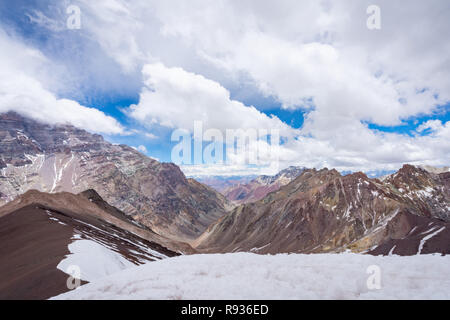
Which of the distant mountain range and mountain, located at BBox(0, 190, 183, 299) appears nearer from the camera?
mountain, located at BBox(0, 190, 183, 299)

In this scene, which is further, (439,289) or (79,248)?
(79,248)

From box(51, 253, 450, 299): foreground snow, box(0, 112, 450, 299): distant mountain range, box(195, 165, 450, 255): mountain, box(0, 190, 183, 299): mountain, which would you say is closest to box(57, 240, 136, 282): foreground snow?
box(0, 190, 183, 299): mountain

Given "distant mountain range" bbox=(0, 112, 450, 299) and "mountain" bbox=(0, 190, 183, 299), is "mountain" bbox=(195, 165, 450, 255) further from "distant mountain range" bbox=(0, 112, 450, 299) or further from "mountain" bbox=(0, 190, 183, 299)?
"mountain" bbox=(0, 190, 183, 299)

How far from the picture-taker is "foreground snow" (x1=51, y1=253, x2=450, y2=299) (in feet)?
21.2

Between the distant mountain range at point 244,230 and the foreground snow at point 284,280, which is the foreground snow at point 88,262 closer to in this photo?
the distant mountain range at point 244,230

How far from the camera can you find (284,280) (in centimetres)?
752

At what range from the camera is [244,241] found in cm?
17088

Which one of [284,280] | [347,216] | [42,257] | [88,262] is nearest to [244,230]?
[347,216]

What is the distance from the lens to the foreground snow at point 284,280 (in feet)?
21.2

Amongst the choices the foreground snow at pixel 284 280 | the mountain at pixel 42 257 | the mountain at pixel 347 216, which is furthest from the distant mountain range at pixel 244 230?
the foreground snow at pixel 284 280
